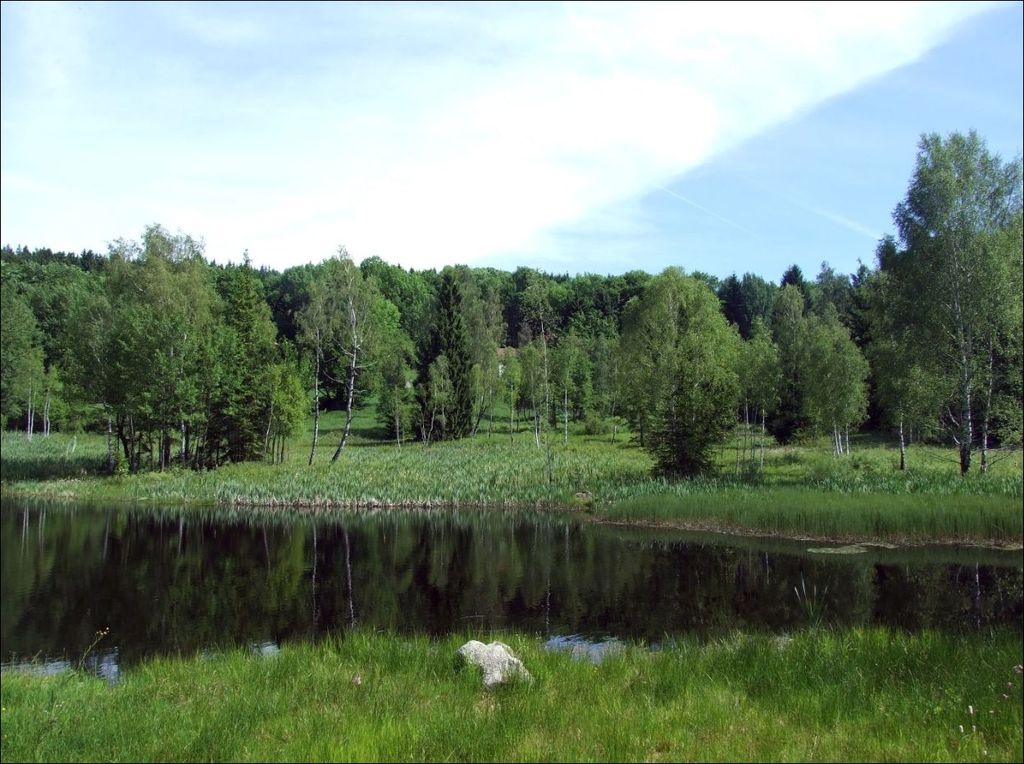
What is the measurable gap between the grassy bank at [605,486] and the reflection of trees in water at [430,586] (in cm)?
202

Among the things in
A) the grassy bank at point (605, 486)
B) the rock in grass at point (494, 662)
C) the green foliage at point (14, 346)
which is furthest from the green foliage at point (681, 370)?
the green foliage at point (14, 346)

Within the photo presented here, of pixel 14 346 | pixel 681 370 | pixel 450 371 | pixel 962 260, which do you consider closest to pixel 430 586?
pixel 14 346

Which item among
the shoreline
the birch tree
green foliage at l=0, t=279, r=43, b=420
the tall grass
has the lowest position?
the shoreline

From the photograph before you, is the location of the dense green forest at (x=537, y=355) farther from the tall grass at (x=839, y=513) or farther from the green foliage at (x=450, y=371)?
the tall grass at (x=839, y=513)

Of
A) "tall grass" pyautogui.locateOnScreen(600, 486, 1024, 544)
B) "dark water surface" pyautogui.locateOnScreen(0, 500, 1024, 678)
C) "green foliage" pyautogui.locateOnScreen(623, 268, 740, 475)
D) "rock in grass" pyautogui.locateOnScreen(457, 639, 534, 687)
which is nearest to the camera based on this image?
"rock in grass" pyautogui.locateOnScreen(457, 639, 534, 687)

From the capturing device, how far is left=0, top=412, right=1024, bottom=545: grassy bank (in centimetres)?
1769

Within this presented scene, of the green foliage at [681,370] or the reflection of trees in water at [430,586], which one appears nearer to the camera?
the reflection of trees in water at [430,586]

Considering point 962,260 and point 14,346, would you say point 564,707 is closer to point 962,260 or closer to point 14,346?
point 14,346

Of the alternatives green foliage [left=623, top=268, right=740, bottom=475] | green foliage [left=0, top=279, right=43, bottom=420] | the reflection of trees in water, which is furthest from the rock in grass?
green foliage [left=623, top=268, right=740, bottom=475]

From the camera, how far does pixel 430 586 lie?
1477cm

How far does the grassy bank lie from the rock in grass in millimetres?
8035

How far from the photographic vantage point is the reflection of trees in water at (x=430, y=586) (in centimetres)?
1092

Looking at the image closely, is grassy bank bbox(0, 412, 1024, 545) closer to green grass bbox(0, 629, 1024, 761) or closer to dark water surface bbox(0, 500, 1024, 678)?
dark water surface bbox(0, 500, 1024, 678)

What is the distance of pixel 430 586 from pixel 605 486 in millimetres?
13463
